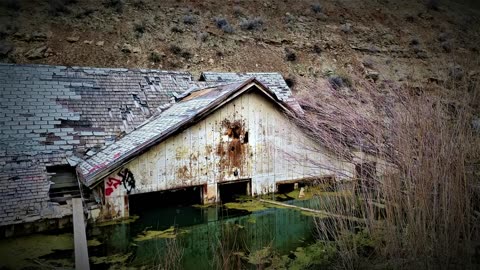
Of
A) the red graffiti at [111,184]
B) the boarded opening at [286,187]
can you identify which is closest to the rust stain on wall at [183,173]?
the red graffiti at [111,184]

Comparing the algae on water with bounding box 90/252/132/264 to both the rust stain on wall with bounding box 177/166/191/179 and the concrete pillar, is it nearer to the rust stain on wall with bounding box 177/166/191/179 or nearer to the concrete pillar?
the rust stain on wall with bounding box 177/166/191/179

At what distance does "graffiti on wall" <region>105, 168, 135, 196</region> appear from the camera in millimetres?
8164

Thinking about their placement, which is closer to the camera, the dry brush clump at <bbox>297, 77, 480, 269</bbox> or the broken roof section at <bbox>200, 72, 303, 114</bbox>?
the dry brush clump at <bbox>297, 77, 480, 269</bbox>

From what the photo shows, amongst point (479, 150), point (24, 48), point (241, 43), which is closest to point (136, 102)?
point (479, 150)

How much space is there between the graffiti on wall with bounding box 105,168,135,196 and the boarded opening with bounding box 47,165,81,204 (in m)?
0.71

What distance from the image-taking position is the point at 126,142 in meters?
8.97

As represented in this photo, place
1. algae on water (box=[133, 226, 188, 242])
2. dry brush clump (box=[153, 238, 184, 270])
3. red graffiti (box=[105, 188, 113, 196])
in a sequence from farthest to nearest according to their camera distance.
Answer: red graffiti (box=[105, 188, 113, 196]) → algae on water (box=[133, 226, 188, 242]) → dry brush clump (box=[153, 238, 184, 270])

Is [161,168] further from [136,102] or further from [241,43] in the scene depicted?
[241,43]

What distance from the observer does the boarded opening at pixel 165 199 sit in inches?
378

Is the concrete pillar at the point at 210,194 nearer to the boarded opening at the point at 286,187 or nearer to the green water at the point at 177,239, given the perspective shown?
the green water at the point at 177,239

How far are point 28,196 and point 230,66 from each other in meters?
17.2

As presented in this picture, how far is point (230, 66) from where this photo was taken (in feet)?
75.7

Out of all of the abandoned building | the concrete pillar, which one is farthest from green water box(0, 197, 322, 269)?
the abandoned building

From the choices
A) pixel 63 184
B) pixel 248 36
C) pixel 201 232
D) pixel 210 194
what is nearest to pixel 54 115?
pixel 63 184
